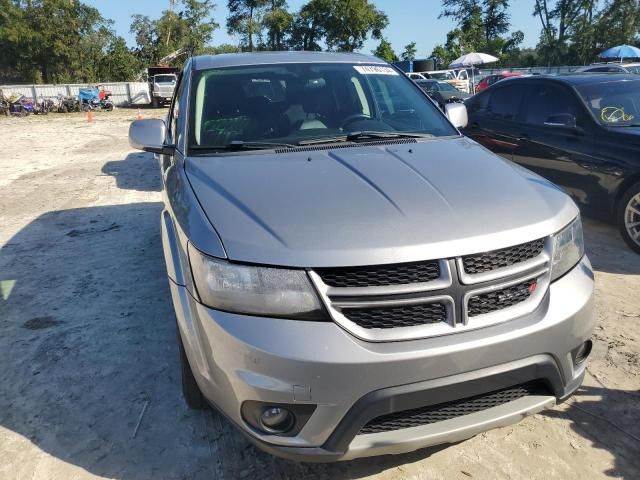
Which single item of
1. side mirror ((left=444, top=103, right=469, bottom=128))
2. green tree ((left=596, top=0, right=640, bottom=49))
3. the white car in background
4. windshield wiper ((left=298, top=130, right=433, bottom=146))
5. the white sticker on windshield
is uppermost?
green tree ((left=596, top=0, right=640, bottom=49))

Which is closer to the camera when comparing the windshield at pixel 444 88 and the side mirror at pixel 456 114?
the side mirror at pixel 456 114

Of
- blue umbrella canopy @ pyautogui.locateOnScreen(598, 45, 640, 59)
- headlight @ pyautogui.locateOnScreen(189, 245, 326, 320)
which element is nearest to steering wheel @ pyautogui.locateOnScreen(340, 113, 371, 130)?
headlight @ pyautogui.locateOnScreen(189, 245, 326, 320)

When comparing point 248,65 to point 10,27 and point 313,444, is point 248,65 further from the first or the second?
point 10,27

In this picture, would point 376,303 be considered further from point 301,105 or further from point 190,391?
point 301,105

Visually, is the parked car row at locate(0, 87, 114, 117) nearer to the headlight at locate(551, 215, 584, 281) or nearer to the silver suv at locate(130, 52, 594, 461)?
the silver suv at locate(130, 52, 594, 461)

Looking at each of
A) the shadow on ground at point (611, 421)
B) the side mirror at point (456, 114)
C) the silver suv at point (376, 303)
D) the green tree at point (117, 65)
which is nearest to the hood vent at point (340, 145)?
the silver suv at point (376, 303)

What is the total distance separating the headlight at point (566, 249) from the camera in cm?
212

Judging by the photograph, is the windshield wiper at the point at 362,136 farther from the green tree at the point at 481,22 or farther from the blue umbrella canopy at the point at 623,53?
the green tree at the point at 481,22

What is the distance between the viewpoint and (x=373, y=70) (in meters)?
3.64

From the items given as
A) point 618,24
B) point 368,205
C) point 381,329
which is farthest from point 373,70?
point 618,24

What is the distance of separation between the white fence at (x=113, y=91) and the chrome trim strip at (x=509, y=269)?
3396 centimetres

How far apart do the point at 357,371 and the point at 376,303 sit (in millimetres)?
235

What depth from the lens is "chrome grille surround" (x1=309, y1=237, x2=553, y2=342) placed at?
5.96 ft

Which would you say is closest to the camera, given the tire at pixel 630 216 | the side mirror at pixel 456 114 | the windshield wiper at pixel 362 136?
the windshield wiper at pixel 362 136
